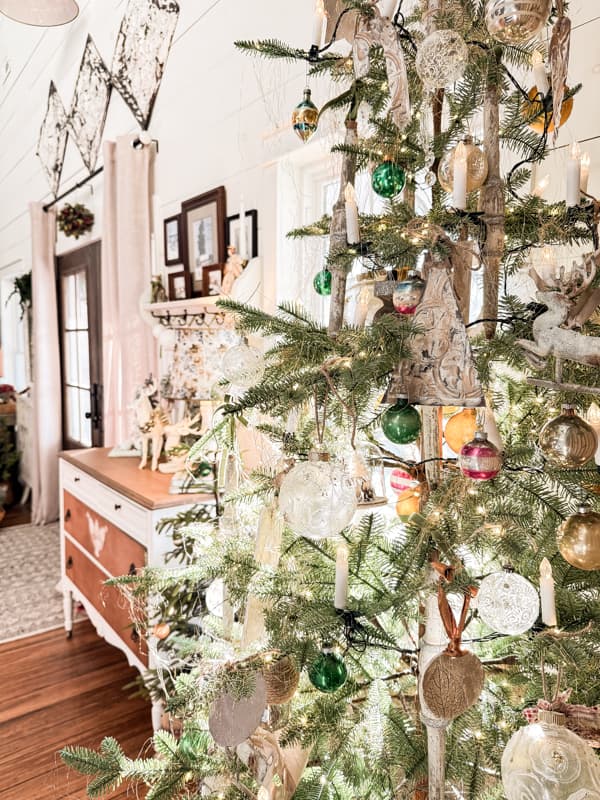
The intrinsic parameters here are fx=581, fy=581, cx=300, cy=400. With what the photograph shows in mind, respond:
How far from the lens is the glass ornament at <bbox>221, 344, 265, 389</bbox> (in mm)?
810

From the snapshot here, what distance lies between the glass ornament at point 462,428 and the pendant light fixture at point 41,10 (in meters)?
1.82

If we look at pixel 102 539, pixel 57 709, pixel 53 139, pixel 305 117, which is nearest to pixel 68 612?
pixel 57 709

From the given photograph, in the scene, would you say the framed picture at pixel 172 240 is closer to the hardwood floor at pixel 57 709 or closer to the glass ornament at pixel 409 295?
the hardwood floor at pixel 57 709

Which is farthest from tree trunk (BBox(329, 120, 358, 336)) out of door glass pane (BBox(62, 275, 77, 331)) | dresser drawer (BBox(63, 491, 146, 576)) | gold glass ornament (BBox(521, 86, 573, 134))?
door glass pane (BBox(62, 275, 77, 331))

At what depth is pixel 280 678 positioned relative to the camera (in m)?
0.79

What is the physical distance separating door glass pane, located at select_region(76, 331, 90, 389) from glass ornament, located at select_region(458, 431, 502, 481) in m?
3.57

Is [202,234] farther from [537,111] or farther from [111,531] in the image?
[537,111]

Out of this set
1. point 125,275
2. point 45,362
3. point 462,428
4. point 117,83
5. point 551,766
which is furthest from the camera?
point 45,362

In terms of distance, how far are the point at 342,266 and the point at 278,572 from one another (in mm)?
454

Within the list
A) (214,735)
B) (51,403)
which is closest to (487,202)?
(214,735)

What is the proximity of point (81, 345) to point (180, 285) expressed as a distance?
1.84 m

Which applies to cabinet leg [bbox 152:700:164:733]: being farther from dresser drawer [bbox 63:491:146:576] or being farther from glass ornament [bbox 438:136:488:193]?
glass ornament [bbox 438:136:488:193]

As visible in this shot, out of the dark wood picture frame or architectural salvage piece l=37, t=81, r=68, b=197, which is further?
architectural salvage piece l=37, t=81, r=68, b=197

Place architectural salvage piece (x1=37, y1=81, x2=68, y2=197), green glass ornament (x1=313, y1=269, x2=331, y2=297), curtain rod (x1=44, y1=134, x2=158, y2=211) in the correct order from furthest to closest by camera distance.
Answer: architectural salvage piece (x1=37, y1=81, x2=68, y2=197) < curtain rod (x1=44, y1=134, x2=158, y2=211) < green glass ornament (x1=313, y1=269, x2=331, y2=297)
